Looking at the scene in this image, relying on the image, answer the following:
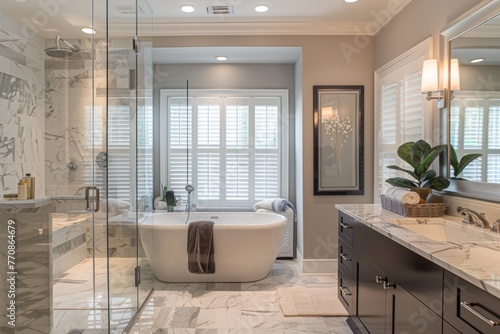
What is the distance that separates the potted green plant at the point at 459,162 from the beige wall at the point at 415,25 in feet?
2.67

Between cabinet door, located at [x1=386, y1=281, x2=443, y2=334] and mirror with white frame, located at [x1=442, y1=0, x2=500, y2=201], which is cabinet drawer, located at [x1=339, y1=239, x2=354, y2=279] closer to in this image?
cabinet door, located at [x1=386, y1=281, x2=443, y2=334]

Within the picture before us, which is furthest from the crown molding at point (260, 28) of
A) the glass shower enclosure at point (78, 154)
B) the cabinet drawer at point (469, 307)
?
the cabinet drawer at point (469, 307)

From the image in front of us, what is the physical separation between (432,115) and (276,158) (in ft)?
7.32

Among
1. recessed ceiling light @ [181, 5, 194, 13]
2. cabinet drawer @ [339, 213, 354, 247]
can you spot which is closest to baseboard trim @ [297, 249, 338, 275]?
cabinet drawer @ [339, 213, 354, 247]

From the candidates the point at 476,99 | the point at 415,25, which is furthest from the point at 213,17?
the point at 476,99

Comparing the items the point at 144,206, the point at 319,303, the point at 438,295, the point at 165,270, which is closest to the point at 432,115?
the point at 438,295

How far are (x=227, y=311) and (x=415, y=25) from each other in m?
2.89

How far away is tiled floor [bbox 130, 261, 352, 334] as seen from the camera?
2.63 meters

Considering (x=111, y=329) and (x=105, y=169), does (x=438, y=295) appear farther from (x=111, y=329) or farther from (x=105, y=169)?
(x=105, y=169)

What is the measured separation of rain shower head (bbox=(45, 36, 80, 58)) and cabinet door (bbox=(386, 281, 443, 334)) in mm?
3332

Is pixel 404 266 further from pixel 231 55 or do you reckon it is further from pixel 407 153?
pixel 231 55

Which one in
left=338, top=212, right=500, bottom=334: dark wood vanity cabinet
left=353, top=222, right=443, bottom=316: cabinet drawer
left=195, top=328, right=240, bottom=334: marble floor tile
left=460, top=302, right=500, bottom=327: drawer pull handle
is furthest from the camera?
left=195, top=328, right=240, bottom=334: marble floor tile

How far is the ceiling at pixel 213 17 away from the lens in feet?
9.31

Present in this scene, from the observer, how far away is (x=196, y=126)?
4.56m
